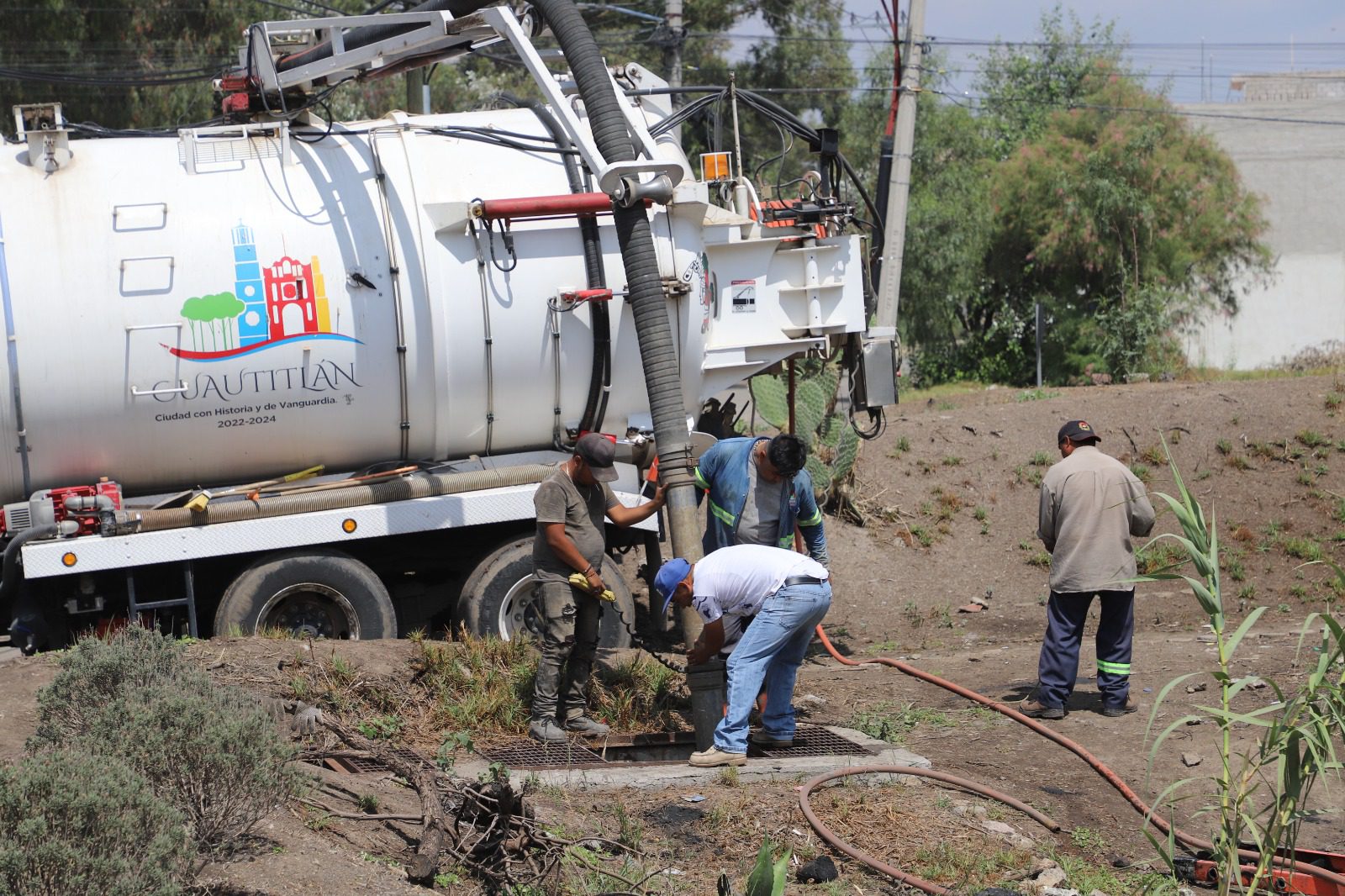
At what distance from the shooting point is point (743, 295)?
9.47 m

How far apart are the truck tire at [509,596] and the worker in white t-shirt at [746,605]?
212 cm

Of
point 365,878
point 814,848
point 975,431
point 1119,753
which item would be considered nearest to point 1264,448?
point 975,431

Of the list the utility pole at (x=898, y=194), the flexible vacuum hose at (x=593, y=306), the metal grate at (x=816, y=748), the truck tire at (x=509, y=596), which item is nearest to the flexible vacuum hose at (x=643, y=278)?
the flexible vacuum hose at (x=593, y=306)

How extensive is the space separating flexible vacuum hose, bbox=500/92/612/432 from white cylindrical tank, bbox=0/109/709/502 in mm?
62

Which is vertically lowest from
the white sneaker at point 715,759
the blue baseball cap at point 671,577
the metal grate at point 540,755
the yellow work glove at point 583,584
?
the metal grate at point 540,755

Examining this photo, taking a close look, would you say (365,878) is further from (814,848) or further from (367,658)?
(367,658)

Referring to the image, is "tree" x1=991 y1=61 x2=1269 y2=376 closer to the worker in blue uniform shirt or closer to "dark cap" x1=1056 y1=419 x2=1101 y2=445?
"dark cap" x1=1056 y1=419 x2=1101 y2=445

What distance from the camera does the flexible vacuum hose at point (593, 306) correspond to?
8.76 metres

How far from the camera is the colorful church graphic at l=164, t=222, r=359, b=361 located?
8.18 metres

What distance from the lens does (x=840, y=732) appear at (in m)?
7.42

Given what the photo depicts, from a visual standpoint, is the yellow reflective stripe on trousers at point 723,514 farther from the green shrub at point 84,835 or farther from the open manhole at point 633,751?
the green shrub at point 84,835

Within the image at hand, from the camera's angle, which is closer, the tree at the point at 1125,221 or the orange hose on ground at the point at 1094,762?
the orange hose on ground at the point at 1094,762

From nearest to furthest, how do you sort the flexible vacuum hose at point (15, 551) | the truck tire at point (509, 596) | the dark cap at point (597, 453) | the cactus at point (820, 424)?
the dark cap at point (597, 453)
the flexible vacuum hose at point (15, 551)
the truck tire at point (509, 596)
the cactus at point (820, 424)

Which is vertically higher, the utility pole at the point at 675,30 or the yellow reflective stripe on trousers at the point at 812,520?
the utility pole at the point at 675,30
